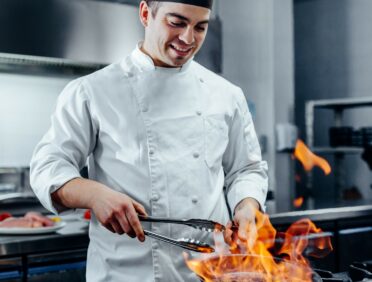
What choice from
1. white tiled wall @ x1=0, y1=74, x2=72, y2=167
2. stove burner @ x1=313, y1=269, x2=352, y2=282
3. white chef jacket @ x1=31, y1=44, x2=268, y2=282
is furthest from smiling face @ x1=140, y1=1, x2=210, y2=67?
white tiled wall @ x1=0, y1=74, x2=72, y2=167

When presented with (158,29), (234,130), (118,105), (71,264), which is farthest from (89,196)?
(71,264)

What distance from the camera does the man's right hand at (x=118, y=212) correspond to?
1.40 m

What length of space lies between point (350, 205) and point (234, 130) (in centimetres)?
188

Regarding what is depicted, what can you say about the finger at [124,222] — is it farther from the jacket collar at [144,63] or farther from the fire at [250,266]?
the jacket collar at [144,63]

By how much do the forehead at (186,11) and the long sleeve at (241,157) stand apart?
1.49 feet

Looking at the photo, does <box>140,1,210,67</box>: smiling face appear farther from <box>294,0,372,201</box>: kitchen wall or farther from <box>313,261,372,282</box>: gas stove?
<box>294,0,372,201</box>: kitchen wall

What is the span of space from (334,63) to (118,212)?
4.95 metres

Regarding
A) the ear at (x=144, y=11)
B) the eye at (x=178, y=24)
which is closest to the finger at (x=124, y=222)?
the eye at (x=178, y=24)

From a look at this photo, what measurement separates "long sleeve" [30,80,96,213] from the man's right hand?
0.17 metres

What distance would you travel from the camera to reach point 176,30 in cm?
168

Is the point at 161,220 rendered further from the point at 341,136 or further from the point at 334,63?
the point at 334,63

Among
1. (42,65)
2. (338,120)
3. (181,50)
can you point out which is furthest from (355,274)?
(338,120)

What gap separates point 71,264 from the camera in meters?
2.54

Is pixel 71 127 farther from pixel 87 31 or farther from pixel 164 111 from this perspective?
pixel 87 31
